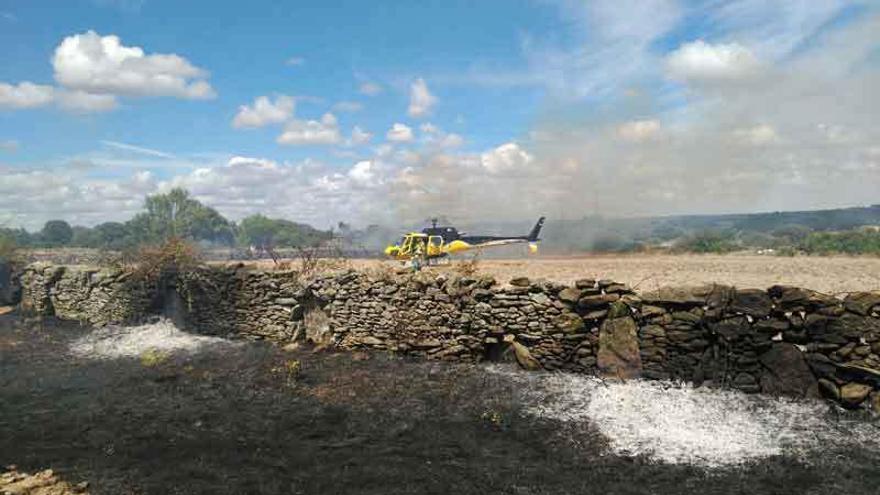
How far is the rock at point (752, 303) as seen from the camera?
9.09 metres

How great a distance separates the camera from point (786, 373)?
8898mm

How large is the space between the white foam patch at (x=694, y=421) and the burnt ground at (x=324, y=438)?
35 centimetres

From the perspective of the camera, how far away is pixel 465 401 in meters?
9.95

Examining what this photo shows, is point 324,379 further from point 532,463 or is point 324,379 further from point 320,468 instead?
point 532,463

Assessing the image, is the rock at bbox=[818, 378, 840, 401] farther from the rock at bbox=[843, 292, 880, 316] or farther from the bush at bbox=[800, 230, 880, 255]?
the bush at bbox=[800, 230, 880, 255]

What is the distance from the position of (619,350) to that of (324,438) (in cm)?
632

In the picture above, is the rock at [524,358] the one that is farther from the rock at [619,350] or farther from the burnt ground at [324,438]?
the rock at [619,350]

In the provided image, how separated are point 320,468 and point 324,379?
4.41 m

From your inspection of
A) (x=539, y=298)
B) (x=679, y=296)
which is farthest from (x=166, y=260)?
(x=679, y=296)

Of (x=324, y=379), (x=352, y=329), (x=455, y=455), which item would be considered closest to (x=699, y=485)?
(x=455, y=455)

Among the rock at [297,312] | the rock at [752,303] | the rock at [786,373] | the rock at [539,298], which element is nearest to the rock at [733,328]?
the rock at [752,303]

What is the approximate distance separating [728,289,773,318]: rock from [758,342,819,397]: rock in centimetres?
67

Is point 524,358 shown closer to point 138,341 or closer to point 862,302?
point 862,302

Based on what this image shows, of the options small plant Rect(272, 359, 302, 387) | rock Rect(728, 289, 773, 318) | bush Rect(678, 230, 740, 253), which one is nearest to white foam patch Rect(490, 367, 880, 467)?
rock Rect(728, 289, 773, 318)
